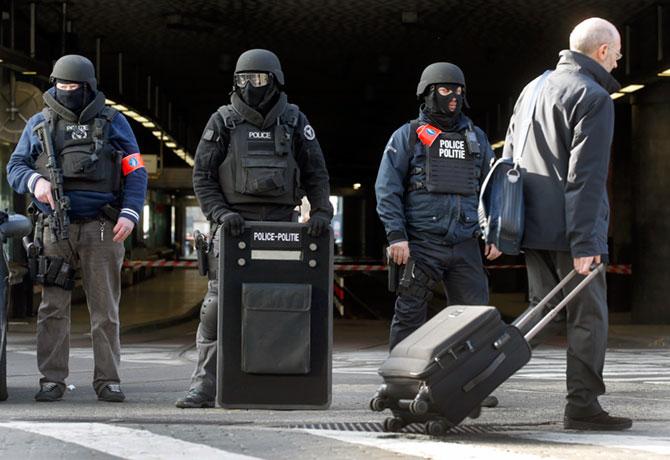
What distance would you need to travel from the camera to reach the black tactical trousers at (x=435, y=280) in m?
7.98

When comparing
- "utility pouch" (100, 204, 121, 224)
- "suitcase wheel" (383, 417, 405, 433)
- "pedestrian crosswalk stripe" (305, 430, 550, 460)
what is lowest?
"pedestrian crosswalk stripe" (305, 430, 550, 460)

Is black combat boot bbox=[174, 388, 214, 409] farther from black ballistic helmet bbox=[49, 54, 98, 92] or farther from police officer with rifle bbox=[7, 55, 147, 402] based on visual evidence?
black ballistic helmet bbox=[49, 54, 98, 92]

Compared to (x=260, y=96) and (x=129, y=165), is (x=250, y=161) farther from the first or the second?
(x=129, y=165)

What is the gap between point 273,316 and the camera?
7.04 metres

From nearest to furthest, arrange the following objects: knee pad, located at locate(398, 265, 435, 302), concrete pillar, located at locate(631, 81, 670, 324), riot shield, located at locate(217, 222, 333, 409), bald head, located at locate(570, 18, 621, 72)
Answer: bald head, located at locate(570, 18, 621, 72) < riot shield, located at locate(217, 222, 333, 409) < knee pad, located at locate(398, 265, 435, 302) < concrete pillar, located at locate(631, 81, 670, 324)

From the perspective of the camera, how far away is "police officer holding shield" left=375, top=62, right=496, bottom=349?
7977 mm

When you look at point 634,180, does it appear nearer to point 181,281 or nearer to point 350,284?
point 181,281

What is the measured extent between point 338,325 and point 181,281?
66.2 feet

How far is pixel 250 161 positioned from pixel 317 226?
1.98 ft

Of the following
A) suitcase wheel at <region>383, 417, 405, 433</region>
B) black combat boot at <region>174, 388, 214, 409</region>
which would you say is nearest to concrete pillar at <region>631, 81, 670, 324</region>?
black combat boot at <region>174, 388, 214, 409</region>

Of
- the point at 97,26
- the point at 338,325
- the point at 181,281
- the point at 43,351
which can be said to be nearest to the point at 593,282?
the point at 43,351

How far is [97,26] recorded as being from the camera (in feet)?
77.0

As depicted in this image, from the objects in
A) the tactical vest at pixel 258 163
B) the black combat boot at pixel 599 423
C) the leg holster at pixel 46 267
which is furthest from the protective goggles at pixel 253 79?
the black combat boot at pixel 599 423

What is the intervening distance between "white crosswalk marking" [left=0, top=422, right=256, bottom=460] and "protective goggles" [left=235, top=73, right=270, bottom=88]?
1.98 m
